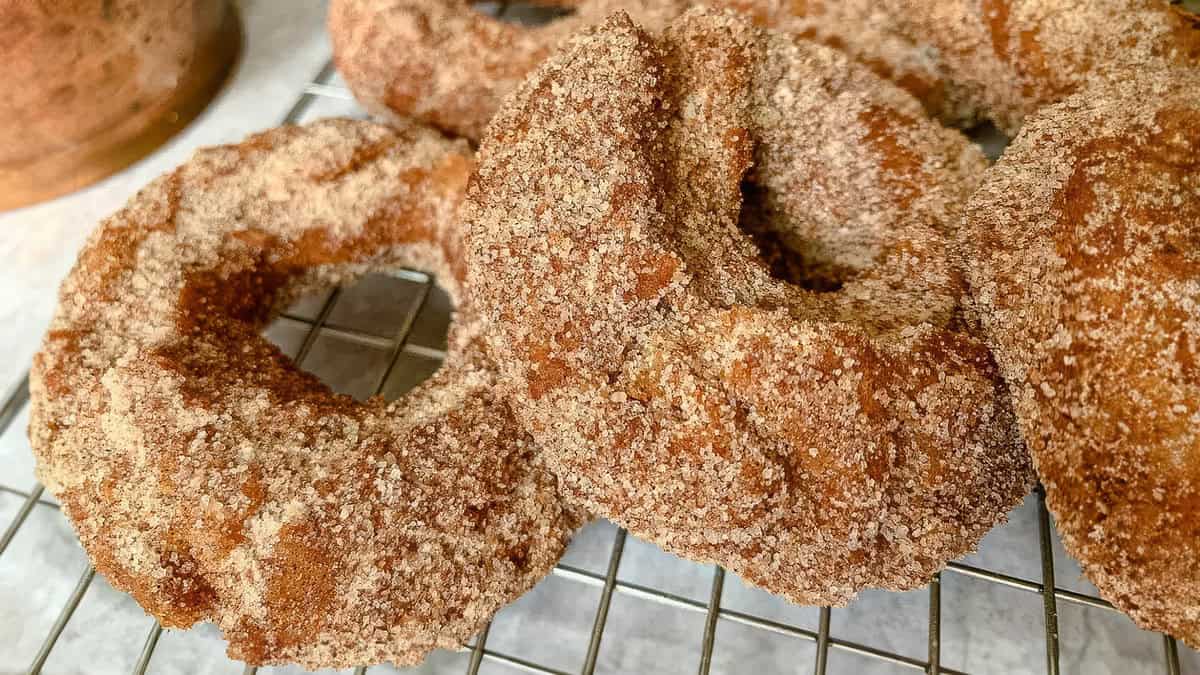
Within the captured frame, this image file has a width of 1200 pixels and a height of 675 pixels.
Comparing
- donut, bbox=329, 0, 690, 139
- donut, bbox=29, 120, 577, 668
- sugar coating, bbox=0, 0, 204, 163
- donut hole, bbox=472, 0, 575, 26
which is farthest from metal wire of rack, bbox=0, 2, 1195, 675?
donut hole, bbox=472, 0, 575, 26

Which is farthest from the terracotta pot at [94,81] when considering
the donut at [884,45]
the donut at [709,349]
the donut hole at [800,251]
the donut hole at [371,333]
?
the donut hole at [800,251]

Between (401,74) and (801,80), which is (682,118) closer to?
(801,80)

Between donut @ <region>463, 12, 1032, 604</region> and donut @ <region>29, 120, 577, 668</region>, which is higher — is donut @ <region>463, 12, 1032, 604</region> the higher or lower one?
the higher one

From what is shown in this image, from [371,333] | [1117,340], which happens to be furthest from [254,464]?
[1117,340]

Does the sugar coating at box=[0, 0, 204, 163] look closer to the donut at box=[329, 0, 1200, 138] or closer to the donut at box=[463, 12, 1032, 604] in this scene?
the donut at box=[329, 0, 1200, 138]

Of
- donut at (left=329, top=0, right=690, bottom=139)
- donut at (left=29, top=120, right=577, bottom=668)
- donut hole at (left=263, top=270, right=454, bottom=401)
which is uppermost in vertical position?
donut at (left=329, top=0, right=690, bottom=139)

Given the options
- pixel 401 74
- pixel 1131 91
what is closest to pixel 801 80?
pixel 1131 91

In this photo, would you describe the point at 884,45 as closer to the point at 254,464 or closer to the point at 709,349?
the point at 709,349
